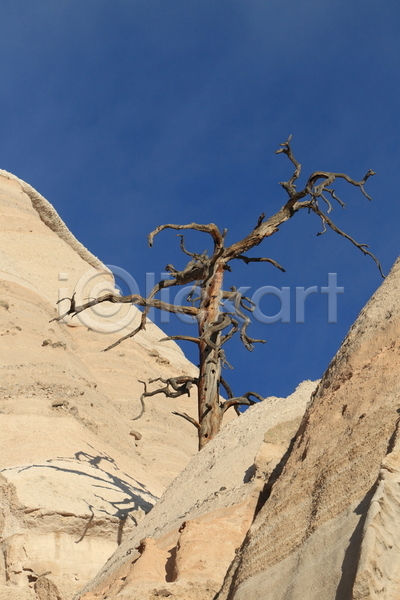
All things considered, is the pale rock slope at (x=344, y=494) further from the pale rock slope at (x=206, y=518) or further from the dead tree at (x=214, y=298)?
the dead tree at (x=214, y=298)

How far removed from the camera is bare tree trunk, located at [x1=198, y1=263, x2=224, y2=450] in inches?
436

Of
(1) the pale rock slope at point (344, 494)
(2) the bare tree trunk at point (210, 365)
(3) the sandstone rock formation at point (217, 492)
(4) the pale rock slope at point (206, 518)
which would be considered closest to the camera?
(1) the pale rock slope at point (344, 494)

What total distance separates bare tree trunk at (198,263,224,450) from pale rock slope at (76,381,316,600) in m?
3.40

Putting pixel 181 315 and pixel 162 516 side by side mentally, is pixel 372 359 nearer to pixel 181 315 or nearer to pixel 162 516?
pixel 162 516

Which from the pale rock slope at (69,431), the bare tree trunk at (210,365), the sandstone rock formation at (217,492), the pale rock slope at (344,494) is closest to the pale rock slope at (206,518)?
the sandstone rock formation at (217,492)

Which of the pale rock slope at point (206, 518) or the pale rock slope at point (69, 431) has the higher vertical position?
the pale rock slope at point (69, 431)

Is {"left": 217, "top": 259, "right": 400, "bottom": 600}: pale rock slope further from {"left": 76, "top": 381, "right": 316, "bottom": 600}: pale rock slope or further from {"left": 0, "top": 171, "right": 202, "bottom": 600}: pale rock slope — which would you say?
{"left": 0, "top": 171, "right": 202, "bottom": 600}: pale rock slope

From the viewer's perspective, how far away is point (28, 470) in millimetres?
10312

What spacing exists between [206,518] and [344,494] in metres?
1.94

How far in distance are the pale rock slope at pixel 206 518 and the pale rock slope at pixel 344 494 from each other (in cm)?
51

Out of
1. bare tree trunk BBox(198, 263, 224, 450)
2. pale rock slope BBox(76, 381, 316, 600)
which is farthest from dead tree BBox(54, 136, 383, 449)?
pale rock slope BBox(76, 381, 316, 600)

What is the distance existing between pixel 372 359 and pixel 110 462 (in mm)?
8743

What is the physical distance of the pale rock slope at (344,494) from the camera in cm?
331

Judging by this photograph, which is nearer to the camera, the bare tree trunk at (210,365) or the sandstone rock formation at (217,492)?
the sandstone rock formation at (217,492)
